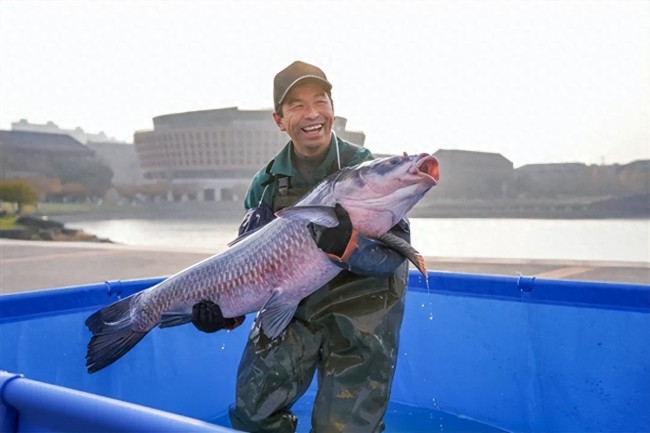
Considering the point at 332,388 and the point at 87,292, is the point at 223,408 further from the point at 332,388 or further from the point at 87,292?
the point at 332,388

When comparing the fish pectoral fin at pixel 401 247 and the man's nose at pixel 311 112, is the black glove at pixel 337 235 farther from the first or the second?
the man's nose at pixel 311 112

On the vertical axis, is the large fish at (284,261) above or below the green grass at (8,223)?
above

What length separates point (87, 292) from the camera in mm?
3799

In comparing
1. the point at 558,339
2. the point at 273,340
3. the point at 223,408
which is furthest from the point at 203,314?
the point at 558,339

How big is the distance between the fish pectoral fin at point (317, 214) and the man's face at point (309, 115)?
2.01 ft

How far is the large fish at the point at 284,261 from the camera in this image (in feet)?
7.48

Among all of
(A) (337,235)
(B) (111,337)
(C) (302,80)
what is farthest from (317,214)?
(B) (111,337)

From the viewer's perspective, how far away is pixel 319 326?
284cm

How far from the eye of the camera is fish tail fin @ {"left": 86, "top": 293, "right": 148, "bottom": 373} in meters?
2.84

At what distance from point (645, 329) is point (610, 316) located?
0.20 m

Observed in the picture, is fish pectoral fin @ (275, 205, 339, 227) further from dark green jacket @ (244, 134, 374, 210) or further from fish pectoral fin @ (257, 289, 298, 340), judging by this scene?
dark green jacket @ (244, 134, 374, 210)

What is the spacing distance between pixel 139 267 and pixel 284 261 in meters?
8.75

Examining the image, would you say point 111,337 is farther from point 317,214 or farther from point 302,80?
point 302,80

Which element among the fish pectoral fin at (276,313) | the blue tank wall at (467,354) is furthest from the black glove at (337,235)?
the blue tank wall at (467,354)
